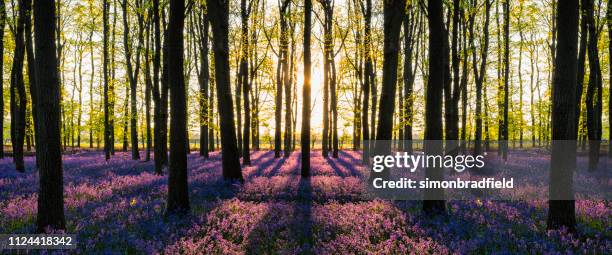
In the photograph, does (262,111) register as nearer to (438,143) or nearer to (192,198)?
(192,198)

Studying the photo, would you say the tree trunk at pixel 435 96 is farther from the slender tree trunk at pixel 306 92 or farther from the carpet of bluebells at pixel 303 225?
the slender tree trunk at pixel 306 92

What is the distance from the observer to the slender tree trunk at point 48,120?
551 centimetres

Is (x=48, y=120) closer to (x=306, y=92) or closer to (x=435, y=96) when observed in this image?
(x=435, y=96)

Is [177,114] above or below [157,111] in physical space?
below

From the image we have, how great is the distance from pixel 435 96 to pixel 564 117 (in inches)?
91.1

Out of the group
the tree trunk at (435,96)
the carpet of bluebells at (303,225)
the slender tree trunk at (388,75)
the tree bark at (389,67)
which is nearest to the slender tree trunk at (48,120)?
the carpet of bluebells at (303,225)

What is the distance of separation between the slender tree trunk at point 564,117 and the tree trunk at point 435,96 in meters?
2.00

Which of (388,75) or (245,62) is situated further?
(245,62)

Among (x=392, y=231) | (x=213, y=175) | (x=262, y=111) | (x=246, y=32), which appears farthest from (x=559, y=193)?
(x=262, y=111)

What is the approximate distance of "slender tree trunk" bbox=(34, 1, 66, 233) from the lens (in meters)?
5.51

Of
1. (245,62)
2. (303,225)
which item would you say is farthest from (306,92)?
(303,225)

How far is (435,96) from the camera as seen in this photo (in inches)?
298

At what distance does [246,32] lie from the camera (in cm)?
1875

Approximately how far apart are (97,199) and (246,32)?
12.2 m
